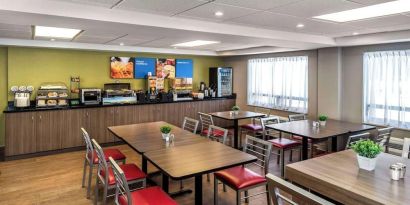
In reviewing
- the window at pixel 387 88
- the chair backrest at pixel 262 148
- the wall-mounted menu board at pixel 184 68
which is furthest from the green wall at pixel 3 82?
the window at pixel 387 88

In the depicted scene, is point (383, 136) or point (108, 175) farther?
point (383, 136)

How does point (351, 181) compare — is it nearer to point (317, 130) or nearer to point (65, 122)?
point (317, 130)

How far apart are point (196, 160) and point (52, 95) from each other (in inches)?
167

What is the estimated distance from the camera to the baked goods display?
540 cm

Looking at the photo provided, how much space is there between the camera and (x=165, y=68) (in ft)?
24.0

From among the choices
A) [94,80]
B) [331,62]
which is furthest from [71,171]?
[331,62]

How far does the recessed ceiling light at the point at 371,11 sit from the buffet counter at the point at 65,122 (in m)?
4.36

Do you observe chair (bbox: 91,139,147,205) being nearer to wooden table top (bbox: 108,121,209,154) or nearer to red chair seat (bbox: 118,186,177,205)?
wooden table top (bbox: 108,121,209,154)

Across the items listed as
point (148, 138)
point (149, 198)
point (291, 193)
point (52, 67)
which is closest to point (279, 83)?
point (148, 138)

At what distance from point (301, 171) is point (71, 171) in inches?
148

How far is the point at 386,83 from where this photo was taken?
471 cm

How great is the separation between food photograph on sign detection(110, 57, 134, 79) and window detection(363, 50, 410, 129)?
506 centimetres

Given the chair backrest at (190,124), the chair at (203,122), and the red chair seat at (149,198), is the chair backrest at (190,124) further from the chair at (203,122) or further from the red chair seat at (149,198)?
the red chair seat at (149,198)

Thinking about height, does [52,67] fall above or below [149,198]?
above
